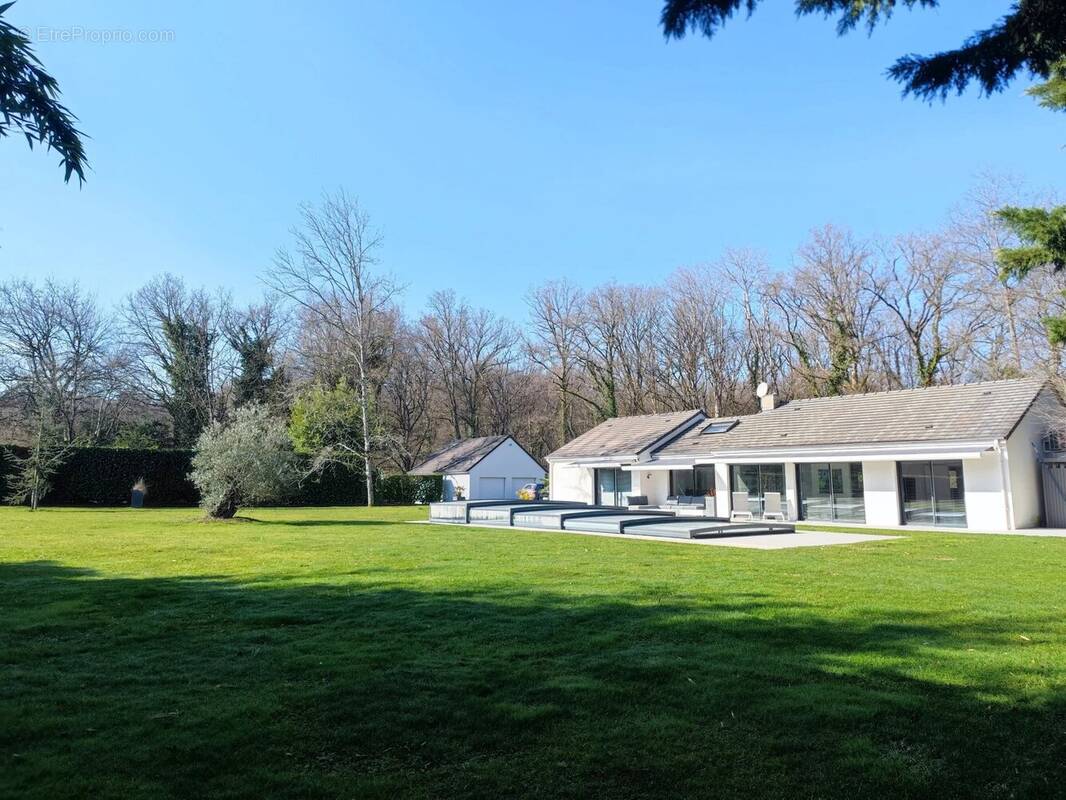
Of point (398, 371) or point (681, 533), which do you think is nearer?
point (681, 533)

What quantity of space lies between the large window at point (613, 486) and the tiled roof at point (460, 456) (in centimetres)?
992

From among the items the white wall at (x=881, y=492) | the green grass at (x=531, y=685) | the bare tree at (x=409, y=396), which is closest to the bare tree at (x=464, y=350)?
the bare tree at (x=409, y=396)

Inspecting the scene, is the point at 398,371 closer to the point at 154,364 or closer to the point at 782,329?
the point at 154,364

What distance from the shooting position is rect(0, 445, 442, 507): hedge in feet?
113

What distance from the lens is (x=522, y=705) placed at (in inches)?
183

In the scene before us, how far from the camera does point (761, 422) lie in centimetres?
3028

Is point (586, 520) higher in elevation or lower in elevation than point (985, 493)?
lower

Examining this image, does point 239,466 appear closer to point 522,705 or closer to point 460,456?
point 522,705

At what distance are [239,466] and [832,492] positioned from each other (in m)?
20.9

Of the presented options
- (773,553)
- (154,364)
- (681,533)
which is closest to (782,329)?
(681,533)

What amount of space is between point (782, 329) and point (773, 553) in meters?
30.2

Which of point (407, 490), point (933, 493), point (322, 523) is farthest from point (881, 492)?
point (407, 490)

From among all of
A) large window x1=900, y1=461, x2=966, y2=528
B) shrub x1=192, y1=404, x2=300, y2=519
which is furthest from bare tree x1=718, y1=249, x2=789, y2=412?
shrub x1=192, y1=404, x2=300, y2=519

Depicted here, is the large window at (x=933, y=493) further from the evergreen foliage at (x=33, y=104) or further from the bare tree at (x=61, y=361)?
the bare tree at (x=61, y=361)
